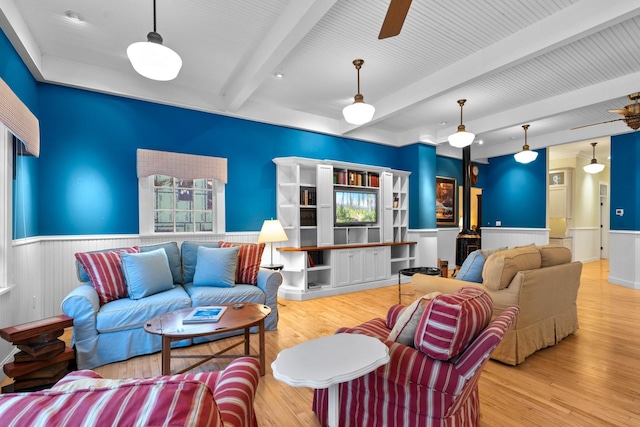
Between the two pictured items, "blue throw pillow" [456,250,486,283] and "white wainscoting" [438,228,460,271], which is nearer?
"blue throw pillow" [456,250,486,283]

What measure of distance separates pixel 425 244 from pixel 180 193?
4.70 metres

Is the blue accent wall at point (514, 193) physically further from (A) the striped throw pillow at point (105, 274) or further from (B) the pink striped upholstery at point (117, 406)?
(B) the pink striped upholstery at point (117, 406)

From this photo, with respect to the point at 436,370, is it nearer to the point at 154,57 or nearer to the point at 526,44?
the point at 154,57

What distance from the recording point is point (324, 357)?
4.54 feet

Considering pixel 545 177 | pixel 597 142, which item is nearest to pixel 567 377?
pixel 545 177

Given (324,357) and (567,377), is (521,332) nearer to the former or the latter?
(567,377)

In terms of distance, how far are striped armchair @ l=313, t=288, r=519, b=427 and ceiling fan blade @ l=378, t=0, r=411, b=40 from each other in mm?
1617

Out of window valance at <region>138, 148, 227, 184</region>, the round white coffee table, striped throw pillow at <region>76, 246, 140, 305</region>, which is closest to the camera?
the round white coffee table

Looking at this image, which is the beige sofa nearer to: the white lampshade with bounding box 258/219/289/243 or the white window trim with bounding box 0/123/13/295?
the white lampshade with bounding box 258/219/289/243

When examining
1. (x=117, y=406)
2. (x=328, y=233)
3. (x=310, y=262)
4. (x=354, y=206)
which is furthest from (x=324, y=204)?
(x=117, y=406)

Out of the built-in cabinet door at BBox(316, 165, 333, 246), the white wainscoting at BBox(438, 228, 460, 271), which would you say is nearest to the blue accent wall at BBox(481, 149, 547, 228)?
the white wainscoting at BBox(438, 228, 460, 271)

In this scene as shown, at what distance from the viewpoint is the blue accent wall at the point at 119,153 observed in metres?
3.57

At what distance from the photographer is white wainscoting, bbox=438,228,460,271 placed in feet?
24.3

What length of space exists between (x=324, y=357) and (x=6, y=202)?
118 inches
